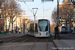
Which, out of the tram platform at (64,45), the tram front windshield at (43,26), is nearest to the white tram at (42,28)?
the tram front windshield at (43,26)

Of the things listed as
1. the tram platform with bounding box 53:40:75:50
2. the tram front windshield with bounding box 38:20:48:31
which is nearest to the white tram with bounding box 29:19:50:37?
the tram front windshield with bounding box 38:20:48:31

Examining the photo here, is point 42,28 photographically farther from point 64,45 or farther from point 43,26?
point 64,45

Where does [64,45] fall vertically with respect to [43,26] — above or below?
below

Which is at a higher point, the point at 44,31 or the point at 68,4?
the point at 68,4

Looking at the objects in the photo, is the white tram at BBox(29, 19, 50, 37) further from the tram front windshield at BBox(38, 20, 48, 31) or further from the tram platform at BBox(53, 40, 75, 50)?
the tram platform at BBox(53, 40, 75, 50)

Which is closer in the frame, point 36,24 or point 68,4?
point 36,24

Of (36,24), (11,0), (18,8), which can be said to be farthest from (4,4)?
(36,24)

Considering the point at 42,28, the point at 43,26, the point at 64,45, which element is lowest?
the point at 64,45

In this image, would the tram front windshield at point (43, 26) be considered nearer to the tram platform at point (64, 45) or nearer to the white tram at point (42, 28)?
the white tram at point (42, 28)

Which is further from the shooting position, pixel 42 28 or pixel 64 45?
pixel 42 28

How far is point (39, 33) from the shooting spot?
2831cm

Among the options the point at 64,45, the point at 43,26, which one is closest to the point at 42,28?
the point at 43,26

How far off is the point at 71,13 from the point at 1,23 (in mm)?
29748

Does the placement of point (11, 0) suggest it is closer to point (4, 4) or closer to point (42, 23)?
point (4, 4)
